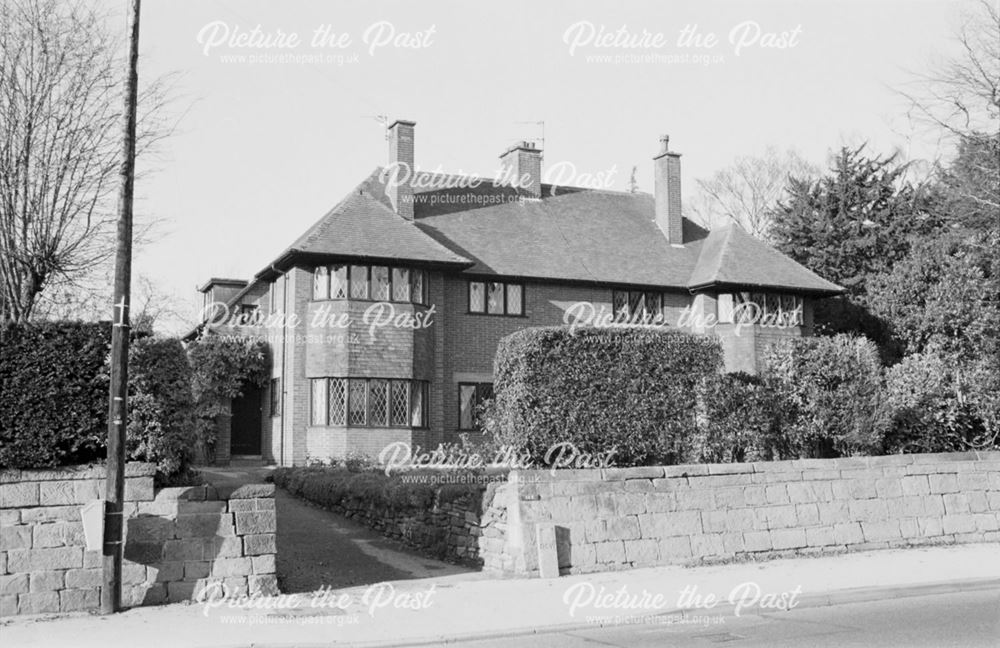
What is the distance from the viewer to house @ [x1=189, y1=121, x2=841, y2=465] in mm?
25766

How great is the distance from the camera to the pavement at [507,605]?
10133 mm

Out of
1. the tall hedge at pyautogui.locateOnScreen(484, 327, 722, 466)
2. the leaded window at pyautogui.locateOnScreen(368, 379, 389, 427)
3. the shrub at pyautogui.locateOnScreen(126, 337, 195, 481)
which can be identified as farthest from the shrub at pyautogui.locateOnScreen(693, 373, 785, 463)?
the leaded window at pyautogui.locateOnScreen(368, 379, 389, 427)

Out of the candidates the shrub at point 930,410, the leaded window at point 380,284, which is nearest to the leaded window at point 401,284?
the leaded window at point 380,284

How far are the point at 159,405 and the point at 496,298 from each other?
1685 cm

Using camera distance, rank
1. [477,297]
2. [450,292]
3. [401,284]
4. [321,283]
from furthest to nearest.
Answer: [477,297] → [450,292] → [401,284] → [321,283]

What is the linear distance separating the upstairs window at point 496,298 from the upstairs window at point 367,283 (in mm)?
2271

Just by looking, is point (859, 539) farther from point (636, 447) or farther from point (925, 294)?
point (925, 294)

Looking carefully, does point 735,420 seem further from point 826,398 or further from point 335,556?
point 335,556

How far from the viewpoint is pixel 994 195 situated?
24.9 meters

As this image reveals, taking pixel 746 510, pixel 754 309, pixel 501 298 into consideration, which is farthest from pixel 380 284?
pixel 746 510

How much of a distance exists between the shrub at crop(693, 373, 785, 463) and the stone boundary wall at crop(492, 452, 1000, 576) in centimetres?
71

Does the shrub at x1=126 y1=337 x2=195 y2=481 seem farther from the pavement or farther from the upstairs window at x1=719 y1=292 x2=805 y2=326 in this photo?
the upstairs window at x1=719 y1=292 x2=805 y2=326

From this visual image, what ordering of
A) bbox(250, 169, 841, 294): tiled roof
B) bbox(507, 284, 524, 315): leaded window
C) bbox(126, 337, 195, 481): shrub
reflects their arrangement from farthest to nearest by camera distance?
1. bbox(507, 284, 524, 315): leaded window
2. bbox(250, 169, 841, 294): tiled roof
3. bbox(126, 337, 195, 481): shrub

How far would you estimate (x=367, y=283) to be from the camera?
26.0 m
